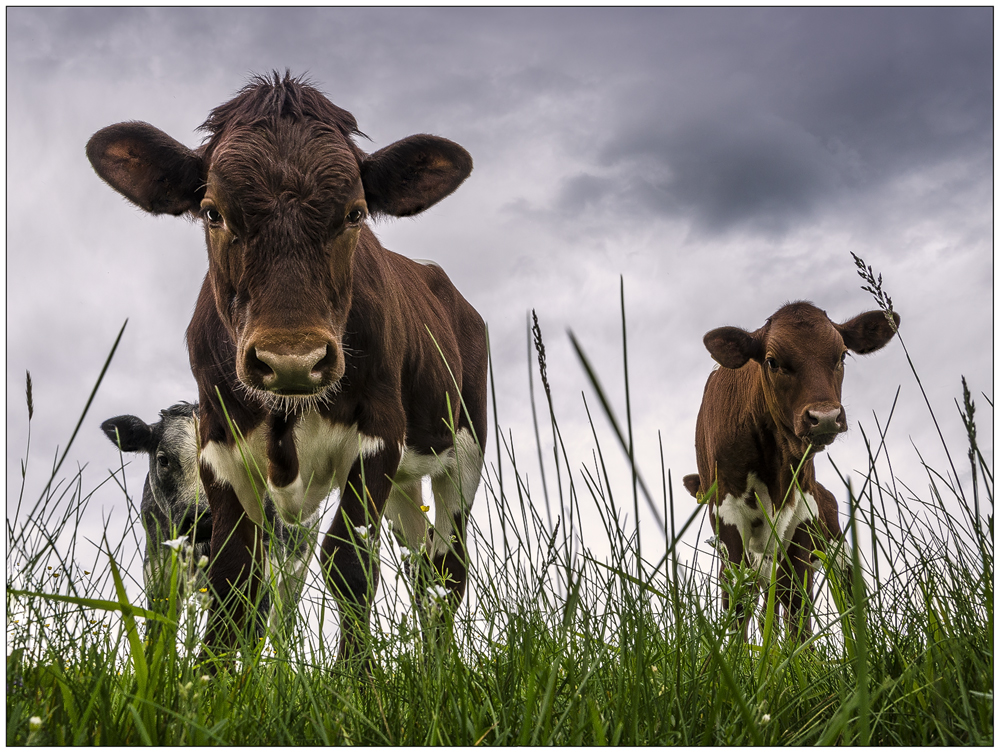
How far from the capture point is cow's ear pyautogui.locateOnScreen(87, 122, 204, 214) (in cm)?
364

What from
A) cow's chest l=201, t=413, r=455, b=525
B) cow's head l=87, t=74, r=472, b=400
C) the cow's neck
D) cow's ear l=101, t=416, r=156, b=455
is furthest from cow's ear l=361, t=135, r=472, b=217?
the cow's neck

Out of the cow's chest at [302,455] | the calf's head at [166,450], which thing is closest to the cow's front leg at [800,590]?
the cow's chest at [302,455]

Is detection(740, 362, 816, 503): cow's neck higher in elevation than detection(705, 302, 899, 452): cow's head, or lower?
lower

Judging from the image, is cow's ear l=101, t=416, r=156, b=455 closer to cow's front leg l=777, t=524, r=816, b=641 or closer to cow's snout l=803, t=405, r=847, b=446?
cow's front leg l=777, t=524, r=816, b=641

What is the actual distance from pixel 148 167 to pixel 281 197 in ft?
2.92

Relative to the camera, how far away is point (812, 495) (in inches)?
280

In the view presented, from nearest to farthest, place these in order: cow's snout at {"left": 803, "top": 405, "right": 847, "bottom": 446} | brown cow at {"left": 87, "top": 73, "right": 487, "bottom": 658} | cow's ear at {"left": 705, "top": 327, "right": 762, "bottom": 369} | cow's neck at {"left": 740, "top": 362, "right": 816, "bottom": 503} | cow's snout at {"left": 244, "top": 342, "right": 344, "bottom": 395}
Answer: cow's snout at {"left": 244, "top": 342, "right": 344, "bottom": 395}
brown cow at {"left": 87, "top": 73, "right": 487, "bottom": 658}
cow's snout at {"left": 803, "top": 405, "right": 847, "bottom": 446}
cow's ear at {"left": 705, "top": 327, "right": 762, "bottom": 369}
cow's neck at {"left": 740, "top": 362, "right": 816, "bottom": 503}

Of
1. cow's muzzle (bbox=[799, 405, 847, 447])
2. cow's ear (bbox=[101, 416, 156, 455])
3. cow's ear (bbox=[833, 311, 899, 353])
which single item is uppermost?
cow's ear (bbox=[833, 311, 899, 353])

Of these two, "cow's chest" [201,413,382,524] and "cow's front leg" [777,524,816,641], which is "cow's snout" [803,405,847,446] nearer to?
"cow's front leg" [777,524,816,641]

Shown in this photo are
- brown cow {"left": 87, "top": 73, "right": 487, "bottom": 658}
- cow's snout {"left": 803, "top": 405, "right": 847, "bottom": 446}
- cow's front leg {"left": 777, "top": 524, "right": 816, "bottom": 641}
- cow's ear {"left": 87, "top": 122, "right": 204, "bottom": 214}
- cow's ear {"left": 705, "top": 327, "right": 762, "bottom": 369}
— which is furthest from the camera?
cow's ear {"left": 705, "top": 327, "right": 762, "bottom": 369}

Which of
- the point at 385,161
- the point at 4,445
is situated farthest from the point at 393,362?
the point at 4,445

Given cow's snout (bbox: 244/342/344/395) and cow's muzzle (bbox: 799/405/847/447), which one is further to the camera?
cow's muzzle (bbox: 799/405/847/447)

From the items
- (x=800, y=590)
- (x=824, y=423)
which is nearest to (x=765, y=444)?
(x=824, y=423)

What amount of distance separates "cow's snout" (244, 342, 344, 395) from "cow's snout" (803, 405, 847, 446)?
4157 millimetres
